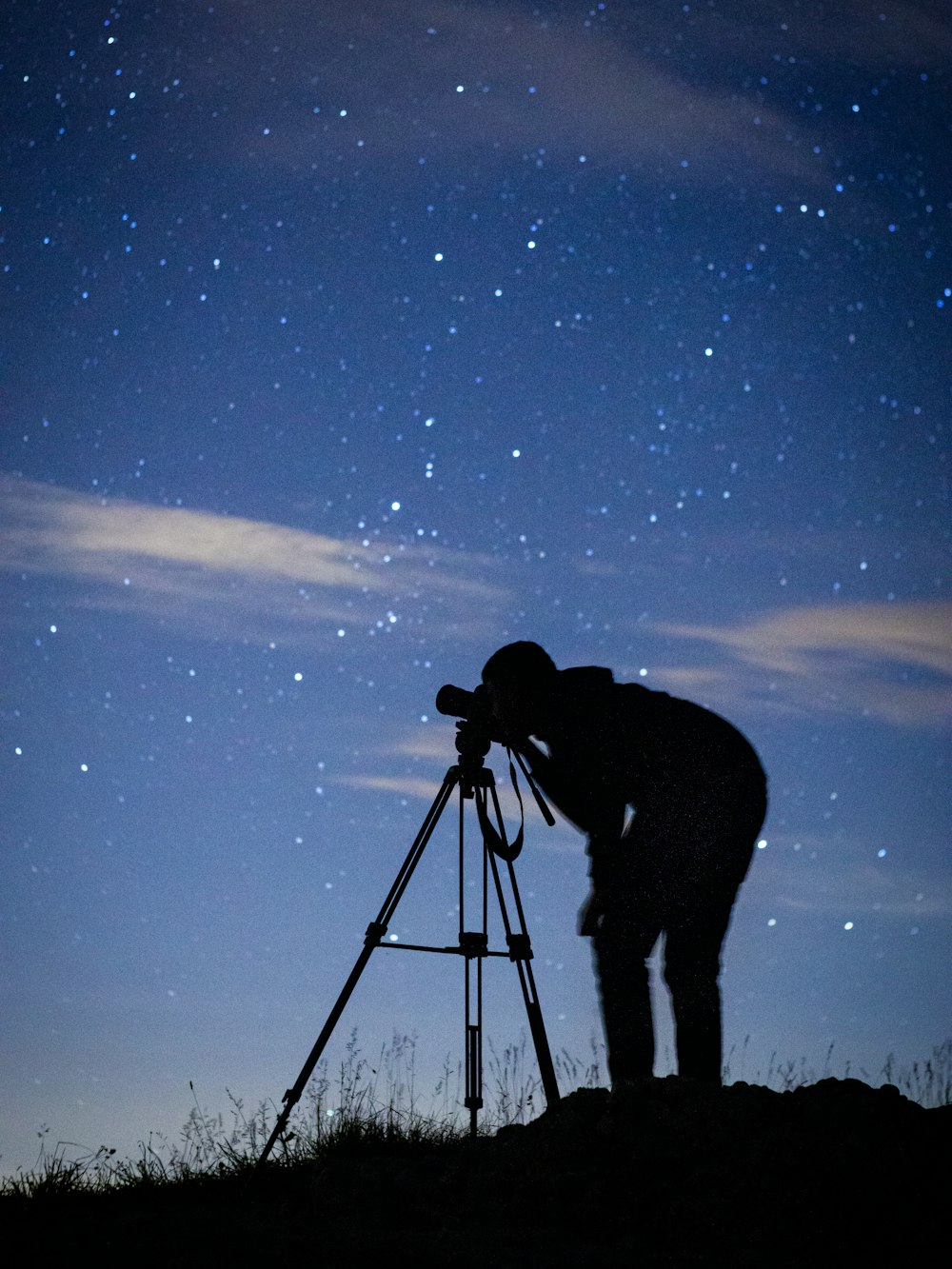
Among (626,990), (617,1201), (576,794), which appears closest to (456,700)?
(576,794)

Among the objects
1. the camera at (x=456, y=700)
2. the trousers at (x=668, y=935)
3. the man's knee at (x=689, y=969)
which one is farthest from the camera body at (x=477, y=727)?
the man's knee at (x=689, y=969)

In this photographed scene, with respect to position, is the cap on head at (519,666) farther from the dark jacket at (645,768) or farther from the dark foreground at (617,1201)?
the dark foreground at (617,1201)

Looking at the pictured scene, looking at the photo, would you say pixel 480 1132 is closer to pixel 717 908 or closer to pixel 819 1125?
pixel 717 908

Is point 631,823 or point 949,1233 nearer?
point 949,1233

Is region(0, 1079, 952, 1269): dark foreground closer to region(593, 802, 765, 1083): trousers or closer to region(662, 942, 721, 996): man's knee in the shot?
region(593, 802, 765, 1083): trousers

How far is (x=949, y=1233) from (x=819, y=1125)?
649 mm

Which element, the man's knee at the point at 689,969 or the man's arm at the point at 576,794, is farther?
the man's arm at the point at 576,794

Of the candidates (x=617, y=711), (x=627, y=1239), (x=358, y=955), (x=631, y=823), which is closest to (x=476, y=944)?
(x=358, y=955)

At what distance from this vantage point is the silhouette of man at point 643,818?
5.59 meters

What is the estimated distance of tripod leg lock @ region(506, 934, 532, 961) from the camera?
5.84 meters

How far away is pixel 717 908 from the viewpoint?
5758 mm

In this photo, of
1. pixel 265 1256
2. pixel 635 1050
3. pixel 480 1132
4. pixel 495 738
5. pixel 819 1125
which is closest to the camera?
pixel 265 1256

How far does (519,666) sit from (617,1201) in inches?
95.5

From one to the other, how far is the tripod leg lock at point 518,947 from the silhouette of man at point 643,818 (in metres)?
0.31
